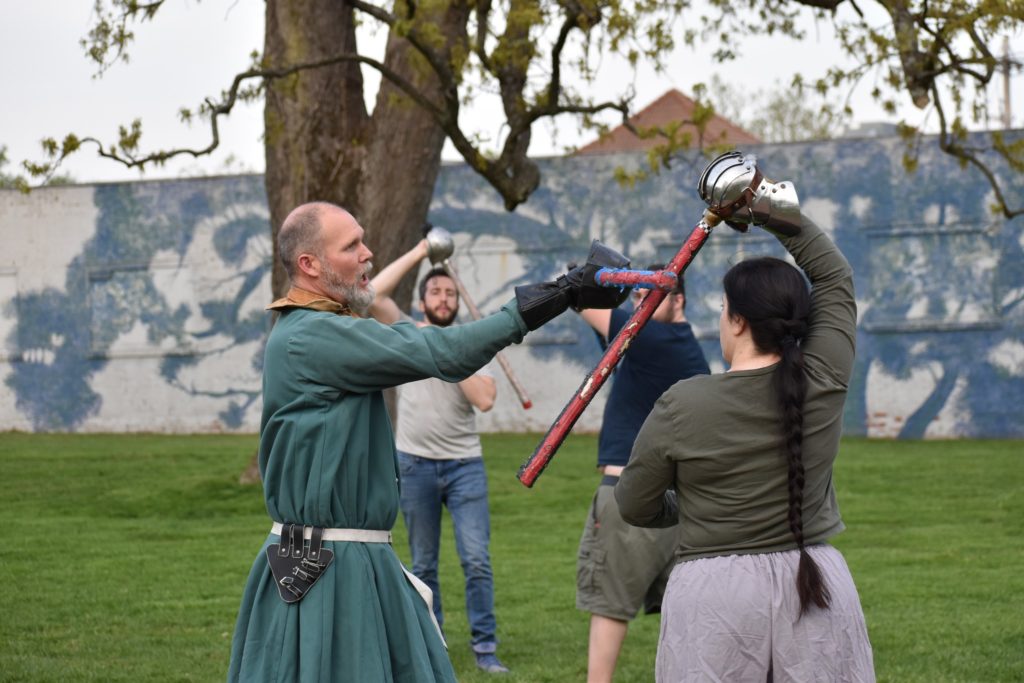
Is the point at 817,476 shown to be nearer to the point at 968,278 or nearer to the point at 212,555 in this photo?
the point at 212,555

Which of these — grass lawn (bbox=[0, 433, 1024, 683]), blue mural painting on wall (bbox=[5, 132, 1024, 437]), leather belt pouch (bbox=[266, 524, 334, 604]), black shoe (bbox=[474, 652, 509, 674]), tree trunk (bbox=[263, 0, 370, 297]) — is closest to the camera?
leather belt pouch (bbox=[266, 524, 334, 604])

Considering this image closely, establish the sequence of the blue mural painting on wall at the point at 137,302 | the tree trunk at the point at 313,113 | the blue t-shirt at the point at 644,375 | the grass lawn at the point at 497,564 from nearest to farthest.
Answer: the blue t-shirt at the point at 644,375 < the grass lawn at the point at 497,564 < the tree trunk at the point at 313,113 < the blue mural painting on wall at the point at 137,302

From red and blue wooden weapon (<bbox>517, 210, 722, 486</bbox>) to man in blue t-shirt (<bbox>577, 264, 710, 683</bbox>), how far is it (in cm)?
172

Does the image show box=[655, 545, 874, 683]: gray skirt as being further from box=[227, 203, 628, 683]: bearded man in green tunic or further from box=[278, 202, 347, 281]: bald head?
box=[278, 202, 347, 281]: bald head

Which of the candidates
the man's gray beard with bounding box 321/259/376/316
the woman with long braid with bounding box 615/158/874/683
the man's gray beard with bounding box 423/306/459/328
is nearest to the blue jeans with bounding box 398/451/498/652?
the man's gray beard with bounding box 423/306/459/328

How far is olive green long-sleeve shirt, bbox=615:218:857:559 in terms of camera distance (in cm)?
366

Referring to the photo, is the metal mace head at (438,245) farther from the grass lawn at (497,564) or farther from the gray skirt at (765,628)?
the gray skirt at (765,628)

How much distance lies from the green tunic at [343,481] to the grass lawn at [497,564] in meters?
3.14

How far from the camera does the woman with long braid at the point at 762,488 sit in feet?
11.9

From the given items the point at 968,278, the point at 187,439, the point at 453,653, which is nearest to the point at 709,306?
the point at 968,278

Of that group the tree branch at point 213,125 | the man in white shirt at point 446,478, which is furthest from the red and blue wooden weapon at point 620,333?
the tree branch at point 213,125

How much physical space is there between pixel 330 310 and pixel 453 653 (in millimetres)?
4020

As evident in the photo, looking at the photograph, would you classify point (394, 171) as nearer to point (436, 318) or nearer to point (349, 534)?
point (436, 318)

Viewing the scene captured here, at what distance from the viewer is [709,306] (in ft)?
75.6
